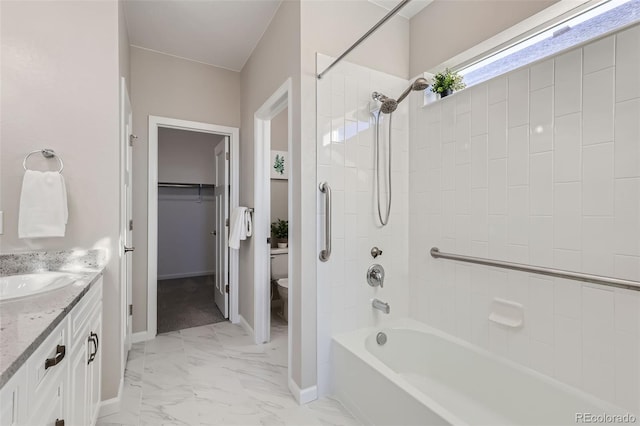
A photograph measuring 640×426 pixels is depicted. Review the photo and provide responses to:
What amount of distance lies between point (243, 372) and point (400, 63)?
8.60 feet

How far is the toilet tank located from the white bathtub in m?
1.45

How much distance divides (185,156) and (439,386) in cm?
484

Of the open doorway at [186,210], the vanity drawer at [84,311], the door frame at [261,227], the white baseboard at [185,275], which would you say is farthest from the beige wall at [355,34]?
the white baseboard at [185,275]

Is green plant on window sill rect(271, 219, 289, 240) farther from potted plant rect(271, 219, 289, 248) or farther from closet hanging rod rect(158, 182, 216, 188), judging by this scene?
closet hanging rod rect(158, 182, 216, 188)

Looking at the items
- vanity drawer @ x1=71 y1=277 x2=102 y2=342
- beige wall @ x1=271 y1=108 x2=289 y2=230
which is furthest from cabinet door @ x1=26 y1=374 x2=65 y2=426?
beige wall @ x1=271 y1=108 x2=289 y2=230

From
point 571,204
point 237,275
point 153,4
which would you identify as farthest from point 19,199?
point 571,204

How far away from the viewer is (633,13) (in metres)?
1.27

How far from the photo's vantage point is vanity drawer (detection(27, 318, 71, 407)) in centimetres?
77

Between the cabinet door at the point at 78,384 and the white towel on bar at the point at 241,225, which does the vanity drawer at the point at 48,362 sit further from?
the white towel on bar at the point at 241,225

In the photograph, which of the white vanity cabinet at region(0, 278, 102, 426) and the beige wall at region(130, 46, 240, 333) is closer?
the white vanity cabinet at region(0, 278, 102, 426)

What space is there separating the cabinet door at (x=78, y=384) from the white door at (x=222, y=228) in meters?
1.87

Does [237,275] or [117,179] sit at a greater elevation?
[117,179]

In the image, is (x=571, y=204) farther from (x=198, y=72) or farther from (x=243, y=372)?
(x=198, y=72)

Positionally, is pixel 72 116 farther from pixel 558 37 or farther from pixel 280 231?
pixel 558 37
